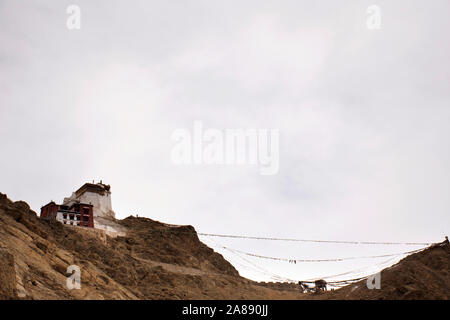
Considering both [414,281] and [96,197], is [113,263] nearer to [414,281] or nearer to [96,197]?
[96,197]

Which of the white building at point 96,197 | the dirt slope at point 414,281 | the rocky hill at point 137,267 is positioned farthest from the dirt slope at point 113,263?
the dirt slope at point 414,281

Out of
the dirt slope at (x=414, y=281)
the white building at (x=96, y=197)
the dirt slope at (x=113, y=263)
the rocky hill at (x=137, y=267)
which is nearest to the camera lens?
the dirt slope at (x=113, y=263)

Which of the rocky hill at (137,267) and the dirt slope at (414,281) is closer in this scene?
the rocky hill at (137,267)

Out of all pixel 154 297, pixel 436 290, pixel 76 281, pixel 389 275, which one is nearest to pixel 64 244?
pixel 154 297

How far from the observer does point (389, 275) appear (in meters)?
37.9

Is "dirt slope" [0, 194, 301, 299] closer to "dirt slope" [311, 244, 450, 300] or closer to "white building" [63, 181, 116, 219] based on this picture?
"white building" [63, 181, 116, 219]

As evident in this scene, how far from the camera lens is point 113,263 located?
4009 cm

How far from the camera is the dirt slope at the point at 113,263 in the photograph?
2430 centimetres

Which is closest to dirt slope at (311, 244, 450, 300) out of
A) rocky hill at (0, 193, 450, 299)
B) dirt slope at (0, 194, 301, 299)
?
rocky hill at (0, 193, 450, 299)

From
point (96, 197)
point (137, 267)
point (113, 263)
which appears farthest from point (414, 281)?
point (96, 197)

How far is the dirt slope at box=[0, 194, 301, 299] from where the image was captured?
24.3 m

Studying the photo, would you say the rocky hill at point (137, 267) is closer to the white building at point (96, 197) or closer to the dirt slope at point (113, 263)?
the dirt slope at point (113, 263)

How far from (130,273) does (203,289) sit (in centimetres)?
716
